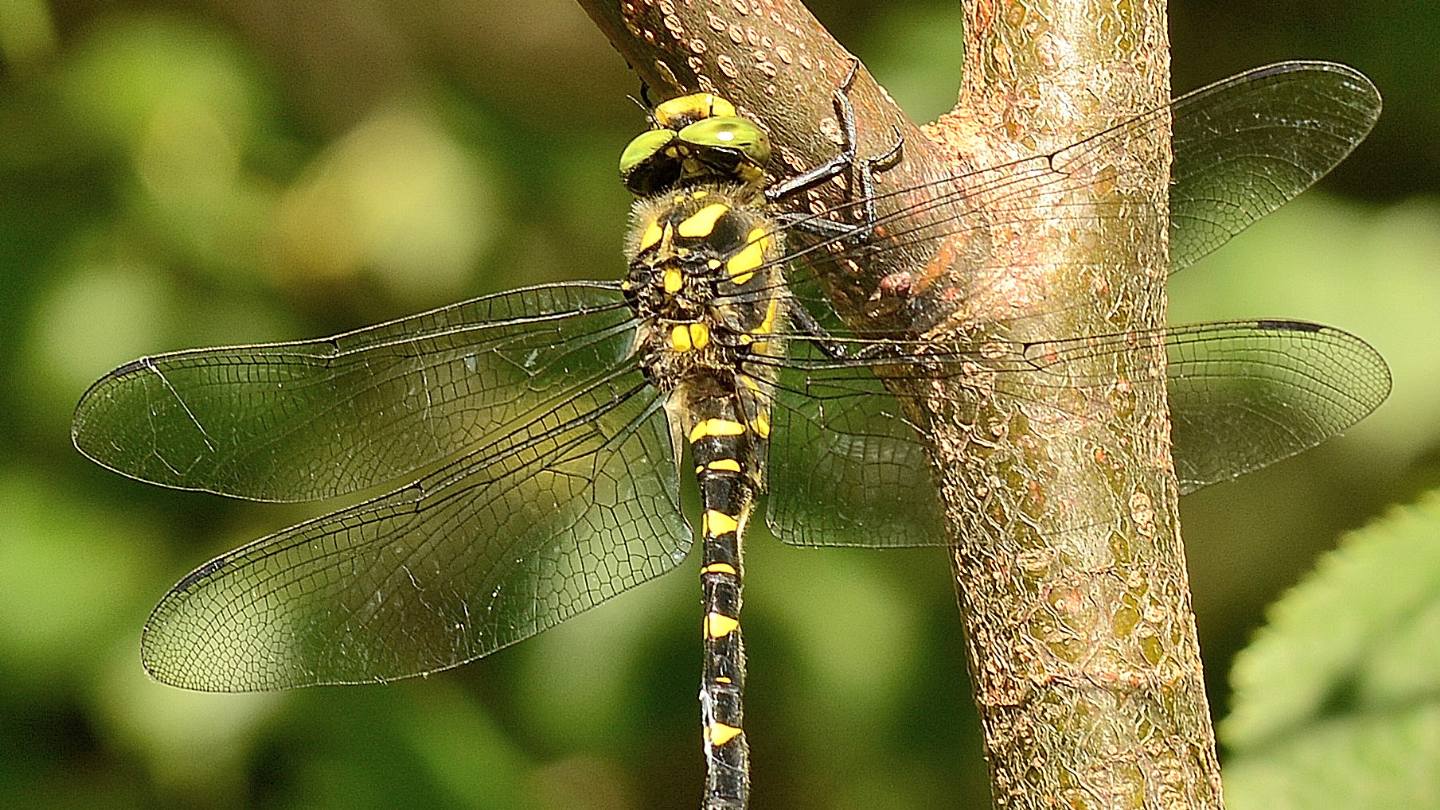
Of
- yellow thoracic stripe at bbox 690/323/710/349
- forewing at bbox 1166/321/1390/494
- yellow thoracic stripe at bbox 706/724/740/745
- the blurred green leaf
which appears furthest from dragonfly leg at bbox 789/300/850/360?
the blurred green leaf

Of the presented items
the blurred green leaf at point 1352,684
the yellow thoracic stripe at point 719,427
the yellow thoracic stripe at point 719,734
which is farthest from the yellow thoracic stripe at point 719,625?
the blurred green leaf at point 1352,684

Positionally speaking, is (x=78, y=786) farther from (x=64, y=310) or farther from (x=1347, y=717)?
(x=1347, y=717)

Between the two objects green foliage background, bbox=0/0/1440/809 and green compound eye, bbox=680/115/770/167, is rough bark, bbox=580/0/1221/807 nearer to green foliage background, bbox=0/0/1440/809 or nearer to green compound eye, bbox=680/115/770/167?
green compound eye, bbox=680/115/770/167

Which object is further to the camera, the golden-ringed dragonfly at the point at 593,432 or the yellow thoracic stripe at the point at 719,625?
the yellow thoracic stripe at the point at 719,625

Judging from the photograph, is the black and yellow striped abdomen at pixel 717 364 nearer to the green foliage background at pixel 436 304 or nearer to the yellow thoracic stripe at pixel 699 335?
the yellow thoracic stripe at pixel 699 335

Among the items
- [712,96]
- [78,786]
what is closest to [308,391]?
[712,96]

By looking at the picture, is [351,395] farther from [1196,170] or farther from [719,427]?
[1196,170]
